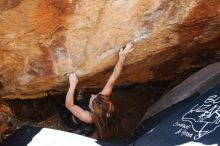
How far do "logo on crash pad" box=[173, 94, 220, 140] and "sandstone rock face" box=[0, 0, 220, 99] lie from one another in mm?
443

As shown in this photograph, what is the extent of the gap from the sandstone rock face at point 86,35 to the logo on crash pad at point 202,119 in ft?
1.45

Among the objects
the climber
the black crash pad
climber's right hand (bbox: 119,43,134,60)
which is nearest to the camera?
the black crash pad

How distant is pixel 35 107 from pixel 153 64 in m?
0.97

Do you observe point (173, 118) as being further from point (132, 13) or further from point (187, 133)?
point (132, 13)

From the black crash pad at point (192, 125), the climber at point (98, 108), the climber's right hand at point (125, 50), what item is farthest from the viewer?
the climber at point (98, 108)

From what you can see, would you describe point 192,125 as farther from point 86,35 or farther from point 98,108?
point 86,35

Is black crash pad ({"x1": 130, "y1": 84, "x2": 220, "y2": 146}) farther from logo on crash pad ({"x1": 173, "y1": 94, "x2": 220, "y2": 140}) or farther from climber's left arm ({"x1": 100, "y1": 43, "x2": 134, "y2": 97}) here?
climber's left arm ({"x1": 100, "y1": 43, "x2": 134, "y2": 97})

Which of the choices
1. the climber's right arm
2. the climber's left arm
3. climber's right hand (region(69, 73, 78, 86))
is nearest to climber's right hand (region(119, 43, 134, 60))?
the climber's left arm

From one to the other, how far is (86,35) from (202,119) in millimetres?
857

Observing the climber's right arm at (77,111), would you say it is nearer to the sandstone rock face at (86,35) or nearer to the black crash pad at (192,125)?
the sandstone rock face at (86,35)

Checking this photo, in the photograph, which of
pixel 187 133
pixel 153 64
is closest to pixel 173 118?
pixel 187 133

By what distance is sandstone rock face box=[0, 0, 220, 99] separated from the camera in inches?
110

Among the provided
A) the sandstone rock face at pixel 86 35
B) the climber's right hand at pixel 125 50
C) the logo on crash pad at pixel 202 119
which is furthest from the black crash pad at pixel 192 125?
the climber's right hand at pixel 125 50

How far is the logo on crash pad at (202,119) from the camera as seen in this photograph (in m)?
2.79
